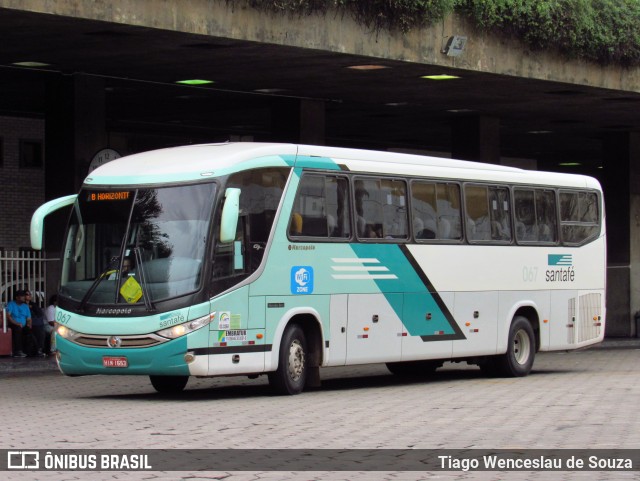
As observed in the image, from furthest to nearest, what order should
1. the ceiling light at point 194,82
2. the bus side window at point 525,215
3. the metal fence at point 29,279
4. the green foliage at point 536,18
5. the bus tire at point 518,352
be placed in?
the ceiling light at point 194,82, the metal fence at point 29,279, the green foliage at point 536,18, the bus side window at point 525,215, the bus tire at point 518,352

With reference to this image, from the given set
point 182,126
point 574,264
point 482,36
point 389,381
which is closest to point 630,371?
point 574,264

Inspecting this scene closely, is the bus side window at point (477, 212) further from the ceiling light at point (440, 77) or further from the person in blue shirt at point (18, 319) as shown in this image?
the person in blue shirt at point (18, 319)

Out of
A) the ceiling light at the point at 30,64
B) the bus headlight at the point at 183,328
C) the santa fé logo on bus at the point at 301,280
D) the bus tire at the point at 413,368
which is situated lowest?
the bus tire at the point at 413,368

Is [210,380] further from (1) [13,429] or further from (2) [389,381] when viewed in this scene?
(1) [13,429]

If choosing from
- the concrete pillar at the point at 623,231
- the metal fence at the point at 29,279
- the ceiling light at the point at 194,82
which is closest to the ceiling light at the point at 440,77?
the ceiling light at the point at 194,82

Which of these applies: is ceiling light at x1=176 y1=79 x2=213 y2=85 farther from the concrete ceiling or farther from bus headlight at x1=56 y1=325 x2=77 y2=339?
bus headlight at x1=56 y1=325 x2=77 y2=339

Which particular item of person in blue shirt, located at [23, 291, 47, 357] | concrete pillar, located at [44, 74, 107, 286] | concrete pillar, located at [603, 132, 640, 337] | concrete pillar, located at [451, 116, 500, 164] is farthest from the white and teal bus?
concrete pillar, located at [603, 132, 640, 337]

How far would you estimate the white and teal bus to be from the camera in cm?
1773

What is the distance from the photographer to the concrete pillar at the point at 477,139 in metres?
35.6

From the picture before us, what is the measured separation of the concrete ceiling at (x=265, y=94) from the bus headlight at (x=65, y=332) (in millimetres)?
4678

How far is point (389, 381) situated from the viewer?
22812 mm

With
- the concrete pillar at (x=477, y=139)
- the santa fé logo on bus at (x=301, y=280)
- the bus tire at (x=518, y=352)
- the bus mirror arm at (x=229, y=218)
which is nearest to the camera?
the bus mirror arm at (x=229, y=218)

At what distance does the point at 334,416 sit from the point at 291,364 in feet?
11.8

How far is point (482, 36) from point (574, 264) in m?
4.66
